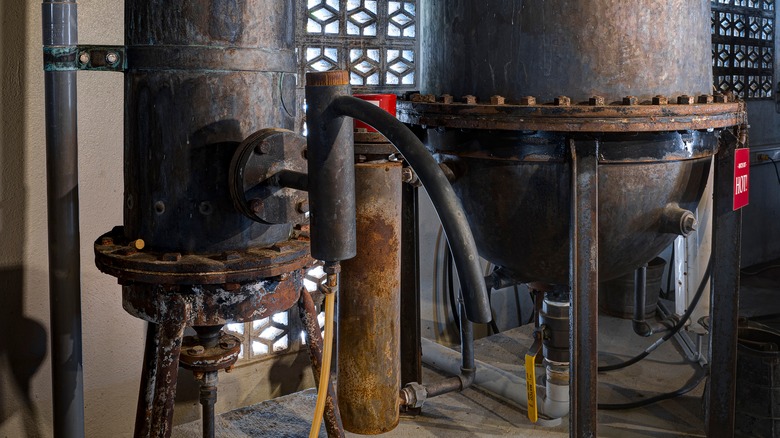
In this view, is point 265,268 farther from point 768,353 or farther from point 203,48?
point 768,353

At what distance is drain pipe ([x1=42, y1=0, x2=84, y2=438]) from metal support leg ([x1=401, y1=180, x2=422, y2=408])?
1075 millimetres

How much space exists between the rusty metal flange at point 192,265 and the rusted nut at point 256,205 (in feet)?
0.34

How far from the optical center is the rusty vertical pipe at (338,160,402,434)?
2.12 meters

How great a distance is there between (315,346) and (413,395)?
31.8 inches

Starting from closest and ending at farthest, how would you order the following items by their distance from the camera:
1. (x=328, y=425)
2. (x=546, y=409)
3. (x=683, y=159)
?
(x=328, y=425), (x=683, y=159), (x=546, y=409)

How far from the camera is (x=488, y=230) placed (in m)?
2.13

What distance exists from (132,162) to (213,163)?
19 centimetres

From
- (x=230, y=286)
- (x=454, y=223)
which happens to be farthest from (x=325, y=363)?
(x=454, y=223)

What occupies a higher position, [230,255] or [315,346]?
[230,255]

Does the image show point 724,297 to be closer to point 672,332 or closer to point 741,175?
point 741,175

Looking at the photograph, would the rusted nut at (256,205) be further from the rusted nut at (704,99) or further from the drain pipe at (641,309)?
the drain pipe at (641,309)

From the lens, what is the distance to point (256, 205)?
141cm

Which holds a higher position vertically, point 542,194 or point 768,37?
point 768,37

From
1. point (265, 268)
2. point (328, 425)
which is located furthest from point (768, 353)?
point (265, 268)
